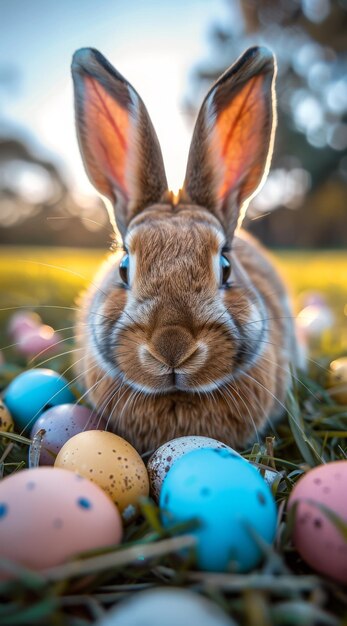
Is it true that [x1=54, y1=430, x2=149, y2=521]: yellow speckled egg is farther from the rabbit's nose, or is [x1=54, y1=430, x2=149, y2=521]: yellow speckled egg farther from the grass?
the rabbit's nose

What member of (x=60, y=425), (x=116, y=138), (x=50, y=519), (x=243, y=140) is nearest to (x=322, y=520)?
(x=50, y=519)

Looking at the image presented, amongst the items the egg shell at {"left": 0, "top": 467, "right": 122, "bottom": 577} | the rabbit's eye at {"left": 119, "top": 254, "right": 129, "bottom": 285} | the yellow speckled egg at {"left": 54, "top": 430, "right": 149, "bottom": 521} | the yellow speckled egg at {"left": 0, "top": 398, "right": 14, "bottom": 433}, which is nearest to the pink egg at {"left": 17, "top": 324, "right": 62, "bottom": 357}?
the yellow speckled egg at {"left": 0, "top": 398, "right": 14, "bottom": 433}

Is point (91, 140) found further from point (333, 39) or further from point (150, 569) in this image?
point (333, 39)

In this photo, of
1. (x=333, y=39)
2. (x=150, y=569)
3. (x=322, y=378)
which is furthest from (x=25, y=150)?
(x=150, y=569)

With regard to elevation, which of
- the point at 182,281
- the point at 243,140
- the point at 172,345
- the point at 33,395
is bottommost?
the point at 33,395

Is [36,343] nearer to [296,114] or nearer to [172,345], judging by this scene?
[172,345]

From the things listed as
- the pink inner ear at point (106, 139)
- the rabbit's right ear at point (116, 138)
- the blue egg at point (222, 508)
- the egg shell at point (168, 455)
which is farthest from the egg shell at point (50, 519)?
the pink inner ear at point (106, 139)
